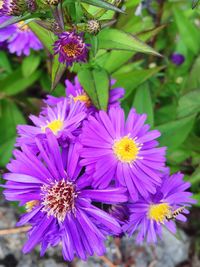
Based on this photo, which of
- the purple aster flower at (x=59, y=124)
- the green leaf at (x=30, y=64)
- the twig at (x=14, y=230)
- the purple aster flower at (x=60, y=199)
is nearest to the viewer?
the purple aster flower at (x=60, y=199)

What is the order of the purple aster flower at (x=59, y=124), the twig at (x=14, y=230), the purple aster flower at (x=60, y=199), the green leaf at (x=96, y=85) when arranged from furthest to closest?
the twig at (x=14, y=230)
the green leaf at (x=96, y=85)
the purple aster flower at (x=59, y=124)
the purple aster flower at (x=60, y=199)

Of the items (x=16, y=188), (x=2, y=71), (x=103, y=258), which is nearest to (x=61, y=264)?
(x=103, y=258)

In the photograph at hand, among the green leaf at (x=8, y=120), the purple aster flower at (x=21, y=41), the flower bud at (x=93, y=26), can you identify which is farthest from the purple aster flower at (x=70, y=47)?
the green leaf at (x=8, y=120)

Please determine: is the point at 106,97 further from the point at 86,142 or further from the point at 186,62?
the point at 186,62

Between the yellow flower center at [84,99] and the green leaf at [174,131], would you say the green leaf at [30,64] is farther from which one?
the green leaf at [174,131]

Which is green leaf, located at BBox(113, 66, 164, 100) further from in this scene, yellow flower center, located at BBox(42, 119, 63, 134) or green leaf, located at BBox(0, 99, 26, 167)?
green leaf, located at BBox(0, 99, 26, 167)
